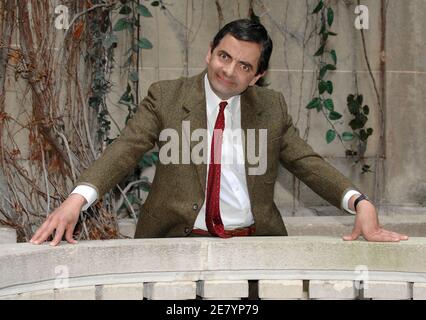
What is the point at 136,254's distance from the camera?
1772mm

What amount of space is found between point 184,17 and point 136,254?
229 centimetres

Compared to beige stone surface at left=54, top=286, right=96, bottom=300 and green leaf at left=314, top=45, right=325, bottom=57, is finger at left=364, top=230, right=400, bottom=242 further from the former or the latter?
green leaf at left=314, top=45, right=325, bottom=57

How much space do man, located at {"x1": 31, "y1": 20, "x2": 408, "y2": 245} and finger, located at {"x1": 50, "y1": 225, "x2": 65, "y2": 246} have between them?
0.32 metres

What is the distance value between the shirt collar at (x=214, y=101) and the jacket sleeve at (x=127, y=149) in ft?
0.54

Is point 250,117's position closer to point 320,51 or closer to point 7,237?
point 7,237

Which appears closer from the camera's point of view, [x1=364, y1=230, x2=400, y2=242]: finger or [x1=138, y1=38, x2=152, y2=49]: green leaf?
[x1=364, y1=230, x2=400, y2=242]: finger

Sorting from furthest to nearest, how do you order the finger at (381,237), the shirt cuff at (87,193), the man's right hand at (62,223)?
the shirt cuff at (87,193) → the finger at (381,237) → the man's right hand at (62,223)

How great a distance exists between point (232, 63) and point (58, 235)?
2.62ft

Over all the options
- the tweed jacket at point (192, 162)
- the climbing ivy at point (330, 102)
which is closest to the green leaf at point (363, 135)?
the climbing ivy at point (330, 102)

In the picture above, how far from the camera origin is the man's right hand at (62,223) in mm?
1887

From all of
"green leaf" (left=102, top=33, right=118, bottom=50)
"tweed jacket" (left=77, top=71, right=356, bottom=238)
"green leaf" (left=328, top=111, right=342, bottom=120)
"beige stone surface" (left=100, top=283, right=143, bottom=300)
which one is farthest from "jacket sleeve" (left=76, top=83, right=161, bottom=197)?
"green leaf" (left=328, top=111, right=342, bottom=120)

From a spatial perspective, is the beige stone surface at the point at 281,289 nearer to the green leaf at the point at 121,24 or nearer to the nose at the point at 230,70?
the nose at the point at 230,70

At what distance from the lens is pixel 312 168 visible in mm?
2512

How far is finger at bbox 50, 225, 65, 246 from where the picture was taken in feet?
6.02
